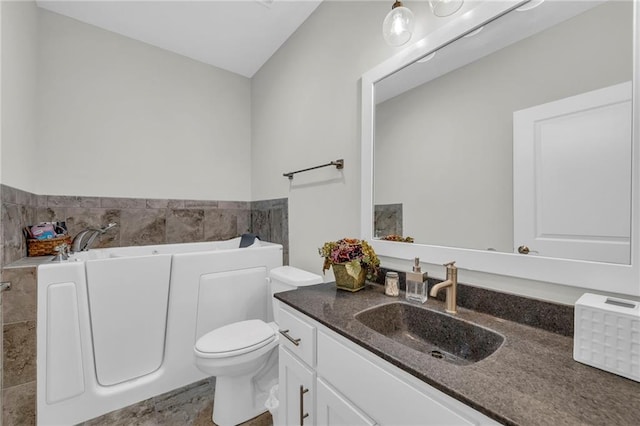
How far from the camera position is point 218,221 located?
282 centimetres

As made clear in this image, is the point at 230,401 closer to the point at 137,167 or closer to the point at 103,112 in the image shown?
the point at 137,167

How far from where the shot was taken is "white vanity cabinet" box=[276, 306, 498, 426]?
0.63m

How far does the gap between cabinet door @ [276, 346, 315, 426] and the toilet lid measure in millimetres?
360

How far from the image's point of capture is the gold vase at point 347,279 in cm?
129

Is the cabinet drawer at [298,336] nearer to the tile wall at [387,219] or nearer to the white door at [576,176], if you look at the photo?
the tile wall at [387,219]

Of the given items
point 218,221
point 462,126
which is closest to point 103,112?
point 218,221

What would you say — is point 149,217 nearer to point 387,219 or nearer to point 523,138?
point 387,219

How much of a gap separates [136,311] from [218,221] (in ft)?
3.95

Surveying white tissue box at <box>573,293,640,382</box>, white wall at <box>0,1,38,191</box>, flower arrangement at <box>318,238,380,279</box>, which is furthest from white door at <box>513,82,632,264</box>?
white wall at <box>0,1,38,191</box>

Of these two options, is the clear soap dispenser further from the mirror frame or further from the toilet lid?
the toilet lid

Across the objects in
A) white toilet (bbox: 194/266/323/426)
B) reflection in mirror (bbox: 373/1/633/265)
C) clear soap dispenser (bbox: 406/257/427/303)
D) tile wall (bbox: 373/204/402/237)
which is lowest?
white toilet (bbox: 194/266/323/426)

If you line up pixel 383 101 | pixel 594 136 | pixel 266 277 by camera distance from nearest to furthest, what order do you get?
1. pixel 594 136
2. pixel 383 101
3. pixel 266 277

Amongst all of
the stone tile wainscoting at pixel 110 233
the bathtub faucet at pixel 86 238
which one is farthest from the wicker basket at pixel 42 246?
the bathtub faucet at pixel 86 238

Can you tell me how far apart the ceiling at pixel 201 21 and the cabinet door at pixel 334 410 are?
Result: 7.72 ft
